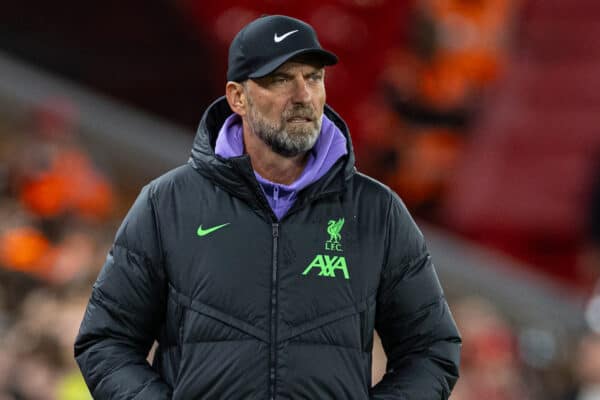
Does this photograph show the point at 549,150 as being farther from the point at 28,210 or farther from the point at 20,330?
the point at 20,330

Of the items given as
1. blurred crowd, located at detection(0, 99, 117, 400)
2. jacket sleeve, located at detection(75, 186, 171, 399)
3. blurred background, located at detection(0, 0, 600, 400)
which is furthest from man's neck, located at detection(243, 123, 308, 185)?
blurred background, located at detection(0, 0, 600, 400)

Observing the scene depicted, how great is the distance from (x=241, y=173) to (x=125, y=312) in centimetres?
36

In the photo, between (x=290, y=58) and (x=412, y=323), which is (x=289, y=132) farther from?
(x=412, y=323)

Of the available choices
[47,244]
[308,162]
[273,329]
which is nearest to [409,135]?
[47,244]

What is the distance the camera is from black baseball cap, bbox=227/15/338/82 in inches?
103

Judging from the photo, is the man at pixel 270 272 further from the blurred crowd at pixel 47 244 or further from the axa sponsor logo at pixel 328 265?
the blurred crowd at pixel 47 244

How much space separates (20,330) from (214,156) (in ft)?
9.54

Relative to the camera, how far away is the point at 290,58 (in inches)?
103

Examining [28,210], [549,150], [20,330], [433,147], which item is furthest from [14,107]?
[549,150]

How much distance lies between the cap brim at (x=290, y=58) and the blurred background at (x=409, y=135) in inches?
124

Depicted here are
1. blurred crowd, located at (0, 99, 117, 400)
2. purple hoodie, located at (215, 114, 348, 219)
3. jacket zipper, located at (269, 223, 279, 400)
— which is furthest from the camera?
blurred crowd, located at (0, 99, 117, 400)

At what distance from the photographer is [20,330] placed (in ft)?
17.6

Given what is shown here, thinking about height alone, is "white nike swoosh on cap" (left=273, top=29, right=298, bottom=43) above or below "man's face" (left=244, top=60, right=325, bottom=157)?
above

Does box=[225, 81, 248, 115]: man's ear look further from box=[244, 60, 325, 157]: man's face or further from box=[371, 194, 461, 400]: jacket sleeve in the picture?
box=[371, 194, 461, 400]: jacket sleeve
